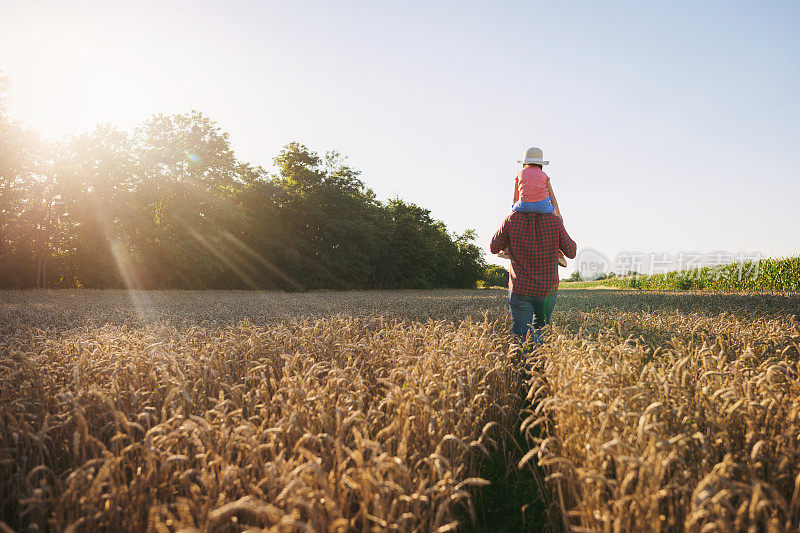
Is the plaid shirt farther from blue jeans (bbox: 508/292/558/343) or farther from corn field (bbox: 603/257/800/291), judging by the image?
corn field (bbox: 603/257/800/291)

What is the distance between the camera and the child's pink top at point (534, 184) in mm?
4602

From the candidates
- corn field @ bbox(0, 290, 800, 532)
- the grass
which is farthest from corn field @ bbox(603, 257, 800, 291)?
corn field @ bbox(0, 290, 800, 532)

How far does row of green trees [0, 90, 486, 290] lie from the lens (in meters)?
20.9

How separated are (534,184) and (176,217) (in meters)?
25.9

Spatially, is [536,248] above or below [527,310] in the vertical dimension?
above

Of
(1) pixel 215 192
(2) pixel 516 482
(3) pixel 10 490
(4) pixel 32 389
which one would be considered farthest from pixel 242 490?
(1) pixel 215 192

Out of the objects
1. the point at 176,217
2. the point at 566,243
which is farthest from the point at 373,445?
the point at 176,217

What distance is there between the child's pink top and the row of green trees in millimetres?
23644

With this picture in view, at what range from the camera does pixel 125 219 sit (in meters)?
23.4

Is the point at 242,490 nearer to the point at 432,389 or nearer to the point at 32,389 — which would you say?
the point at 432,389

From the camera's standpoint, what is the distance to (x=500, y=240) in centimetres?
481

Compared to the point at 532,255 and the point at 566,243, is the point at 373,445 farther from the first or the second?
the point at 566,243

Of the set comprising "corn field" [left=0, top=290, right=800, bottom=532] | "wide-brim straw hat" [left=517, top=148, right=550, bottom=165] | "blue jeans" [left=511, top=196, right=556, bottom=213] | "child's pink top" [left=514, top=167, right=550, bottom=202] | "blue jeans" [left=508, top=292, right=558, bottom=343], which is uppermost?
"wide-brim straw hat" [left=517, top=148, right=550, bottom=165]

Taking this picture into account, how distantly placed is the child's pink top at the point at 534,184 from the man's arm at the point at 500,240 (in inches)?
15.9
